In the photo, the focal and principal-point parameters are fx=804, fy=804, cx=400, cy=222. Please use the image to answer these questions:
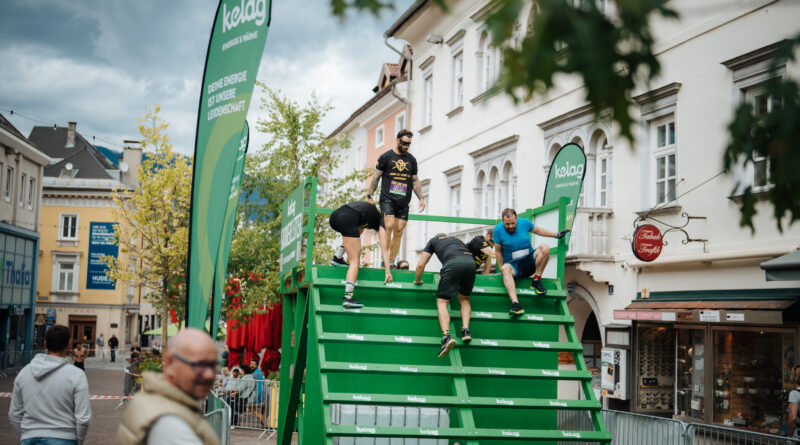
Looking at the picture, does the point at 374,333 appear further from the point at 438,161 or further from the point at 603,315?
the point at 438,161

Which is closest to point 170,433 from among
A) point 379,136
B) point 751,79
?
point 751,79

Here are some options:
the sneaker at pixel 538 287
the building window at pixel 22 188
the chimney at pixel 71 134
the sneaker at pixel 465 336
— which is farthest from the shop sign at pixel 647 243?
the chimney at pixel 71 134

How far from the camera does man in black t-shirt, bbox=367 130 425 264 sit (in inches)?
420

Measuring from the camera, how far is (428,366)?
823 cm

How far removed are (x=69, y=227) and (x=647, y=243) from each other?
5688 cm

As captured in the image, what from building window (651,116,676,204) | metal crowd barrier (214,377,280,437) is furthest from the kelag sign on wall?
building window (651,116,676,204)

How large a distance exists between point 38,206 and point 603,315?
117 feet

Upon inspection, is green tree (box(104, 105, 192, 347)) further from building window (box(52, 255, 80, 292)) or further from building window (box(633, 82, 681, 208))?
building window (box(52, 255, 80, 292))

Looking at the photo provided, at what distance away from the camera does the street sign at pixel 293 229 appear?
413 inches

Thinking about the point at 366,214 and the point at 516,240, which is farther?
the point at 516,240

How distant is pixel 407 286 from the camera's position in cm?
955

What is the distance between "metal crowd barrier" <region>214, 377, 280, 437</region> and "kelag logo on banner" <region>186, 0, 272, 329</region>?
32.3 ft

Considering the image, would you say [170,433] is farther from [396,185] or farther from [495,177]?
[495,177]

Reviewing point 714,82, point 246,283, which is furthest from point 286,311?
point 246,283
